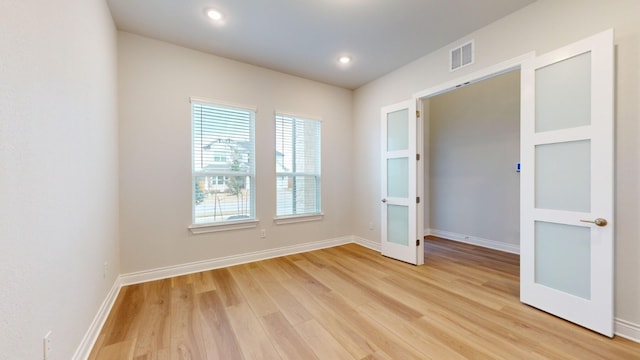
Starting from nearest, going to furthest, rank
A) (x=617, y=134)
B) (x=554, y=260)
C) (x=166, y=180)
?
1. (x=617, y=134)
2. (x=554, y=260)
3. (x=166, y=180)

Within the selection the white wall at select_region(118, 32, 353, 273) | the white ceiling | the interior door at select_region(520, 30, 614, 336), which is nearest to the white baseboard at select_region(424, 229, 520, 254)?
the interior door at select_region(520, 30, 614, 336)

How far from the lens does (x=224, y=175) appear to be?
349cm

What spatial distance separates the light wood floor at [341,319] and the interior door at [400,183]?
50cm

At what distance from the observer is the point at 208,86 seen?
3.34 meters

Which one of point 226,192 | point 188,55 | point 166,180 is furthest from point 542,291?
point 188,55

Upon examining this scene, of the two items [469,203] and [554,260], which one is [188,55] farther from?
[469,203]

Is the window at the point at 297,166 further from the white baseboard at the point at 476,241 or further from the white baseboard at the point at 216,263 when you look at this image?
the white baseboard at the point at 476,241

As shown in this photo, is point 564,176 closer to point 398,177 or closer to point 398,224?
point 398,177

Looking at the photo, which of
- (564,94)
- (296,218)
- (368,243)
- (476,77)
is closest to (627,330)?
(564,94)

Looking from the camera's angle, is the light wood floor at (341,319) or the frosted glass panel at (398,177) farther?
the frosted glass panel at (398,177)

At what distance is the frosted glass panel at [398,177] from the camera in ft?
12.1

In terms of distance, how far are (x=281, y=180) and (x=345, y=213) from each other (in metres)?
1.46

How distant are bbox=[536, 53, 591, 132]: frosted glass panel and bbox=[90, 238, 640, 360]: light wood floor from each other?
1.76m

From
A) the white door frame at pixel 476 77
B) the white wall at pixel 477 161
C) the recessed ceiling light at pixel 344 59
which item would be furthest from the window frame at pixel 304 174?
the white wall at pixel 477 161
